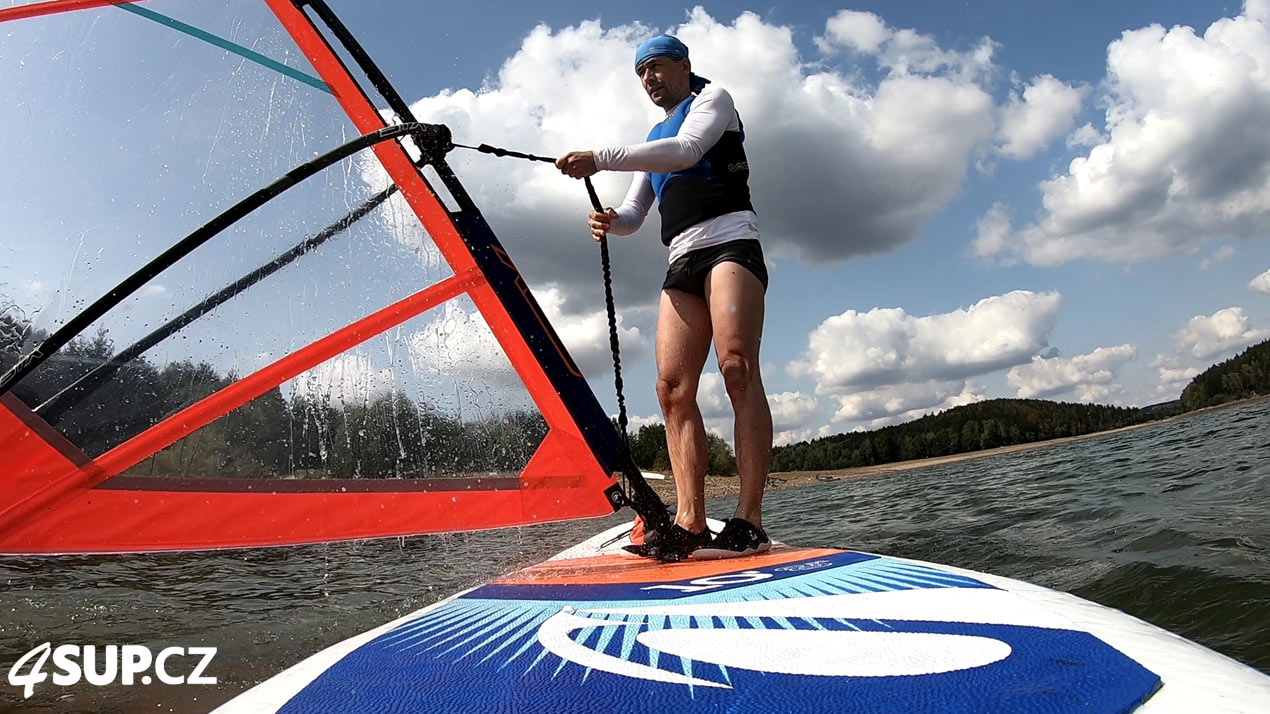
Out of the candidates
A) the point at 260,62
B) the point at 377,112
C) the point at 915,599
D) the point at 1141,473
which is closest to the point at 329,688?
the point at 915,599

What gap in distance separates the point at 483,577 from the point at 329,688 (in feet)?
5.14

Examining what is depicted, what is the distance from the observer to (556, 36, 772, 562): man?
243 centimetres

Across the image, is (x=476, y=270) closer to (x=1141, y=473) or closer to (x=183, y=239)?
(x=183, y=239)

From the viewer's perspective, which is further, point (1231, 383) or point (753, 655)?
point (1231, 383)

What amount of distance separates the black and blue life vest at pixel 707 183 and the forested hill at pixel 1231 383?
96113 millimetres

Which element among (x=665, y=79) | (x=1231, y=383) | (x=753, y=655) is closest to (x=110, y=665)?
(x=753, y=655)

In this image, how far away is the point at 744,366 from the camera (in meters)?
2.53

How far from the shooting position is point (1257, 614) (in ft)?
5.76

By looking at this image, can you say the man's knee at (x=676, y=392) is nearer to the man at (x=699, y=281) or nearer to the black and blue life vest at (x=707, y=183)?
the man at (x=699, y=281)

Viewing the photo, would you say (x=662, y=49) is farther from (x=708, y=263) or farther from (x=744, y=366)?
(x=744, y=366)

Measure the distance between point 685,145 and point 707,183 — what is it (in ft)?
0.70

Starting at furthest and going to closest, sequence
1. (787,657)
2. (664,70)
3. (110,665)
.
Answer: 1. (664,70)
2. (110,665)
3. (787,657)

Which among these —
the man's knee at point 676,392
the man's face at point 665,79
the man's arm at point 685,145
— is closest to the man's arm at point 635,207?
the man's face at point 665,79

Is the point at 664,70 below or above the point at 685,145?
above
